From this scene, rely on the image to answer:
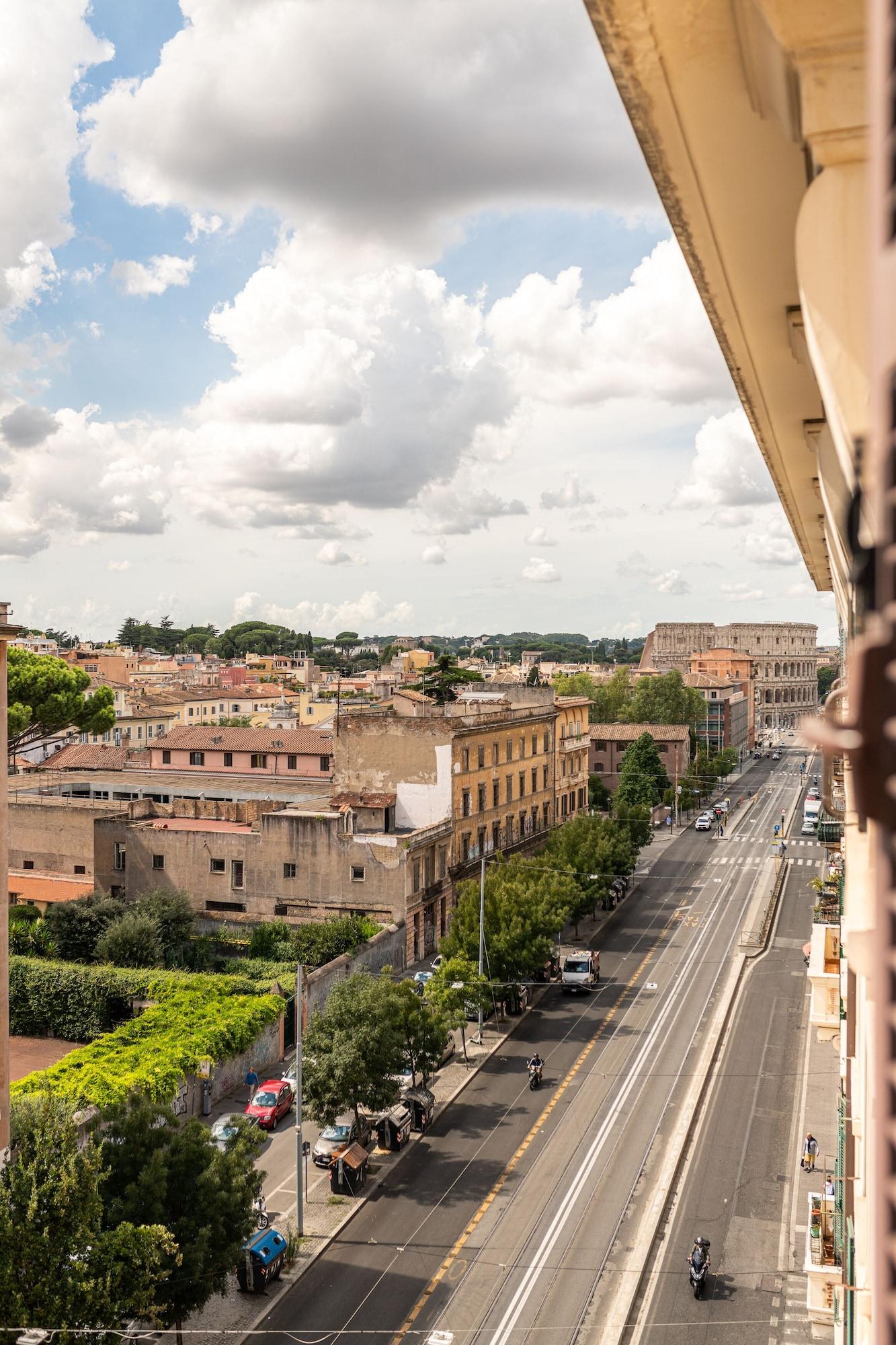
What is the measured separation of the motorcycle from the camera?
2075 cm

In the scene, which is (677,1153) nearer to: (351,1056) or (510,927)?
(351,1056)

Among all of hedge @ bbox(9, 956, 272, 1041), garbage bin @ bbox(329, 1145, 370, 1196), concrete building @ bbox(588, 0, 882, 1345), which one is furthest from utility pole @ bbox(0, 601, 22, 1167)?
concrete building @ bbox(588, 0, 882, 1345)

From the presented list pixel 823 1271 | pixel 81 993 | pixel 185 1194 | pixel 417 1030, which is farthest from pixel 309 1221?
pixel 823 1271

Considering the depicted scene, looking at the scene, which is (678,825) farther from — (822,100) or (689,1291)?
(822,100)

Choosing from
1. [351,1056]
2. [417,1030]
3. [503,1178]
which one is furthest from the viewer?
[417,1030]

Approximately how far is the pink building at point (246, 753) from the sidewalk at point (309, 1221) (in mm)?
32284

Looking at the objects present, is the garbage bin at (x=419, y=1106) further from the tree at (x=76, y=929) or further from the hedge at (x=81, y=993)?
the tree at (x=76, y=929)

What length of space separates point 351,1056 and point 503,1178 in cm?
478

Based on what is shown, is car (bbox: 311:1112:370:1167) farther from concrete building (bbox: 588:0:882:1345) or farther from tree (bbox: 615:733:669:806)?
tree (bbox: 615:733:669:806)

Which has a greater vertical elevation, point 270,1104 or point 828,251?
point 828,251

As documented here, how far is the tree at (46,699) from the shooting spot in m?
47.7

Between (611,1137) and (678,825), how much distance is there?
58.9 meters

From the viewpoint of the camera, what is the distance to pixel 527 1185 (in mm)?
25344

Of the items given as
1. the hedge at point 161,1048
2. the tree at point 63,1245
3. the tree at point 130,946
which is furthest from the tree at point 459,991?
the tree at point 63,1245
